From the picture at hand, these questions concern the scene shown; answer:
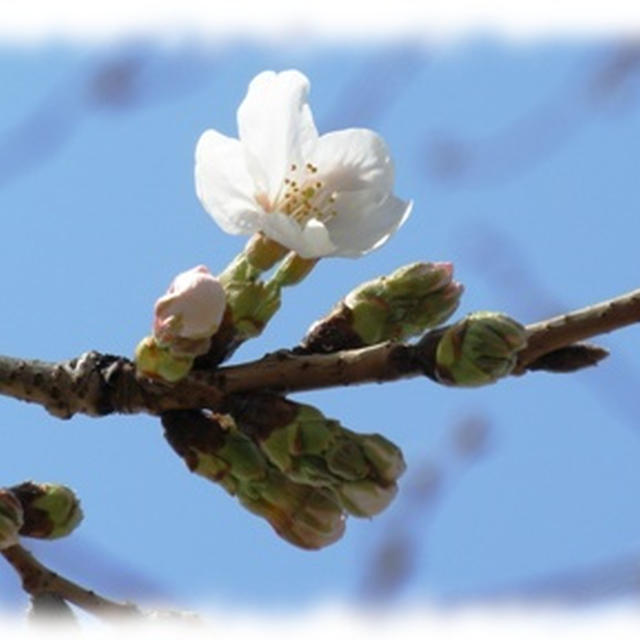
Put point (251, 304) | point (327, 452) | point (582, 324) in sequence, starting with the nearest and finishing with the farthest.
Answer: point (582, 324) < point (327, 452) < point (251, 304)

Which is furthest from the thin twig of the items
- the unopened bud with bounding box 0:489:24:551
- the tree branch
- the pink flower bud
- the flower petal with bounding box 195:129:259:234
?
the flower petal with bounding box 195:129:259:234

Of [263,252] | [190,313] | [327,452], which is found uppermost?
[263,252]

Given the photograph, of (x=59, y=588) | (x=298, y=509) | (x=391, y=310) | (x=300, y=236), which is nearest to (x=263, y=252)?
(x=300, y=236)

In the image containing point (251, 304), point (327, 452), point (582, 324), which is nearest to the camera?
point (582, 324)

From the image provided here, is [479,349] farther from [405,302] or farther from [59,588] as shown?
[59,588]

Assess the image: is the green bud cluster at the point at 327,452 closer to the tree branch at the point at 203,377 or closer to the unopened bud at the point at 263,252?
the tree branch at the point at 203,377

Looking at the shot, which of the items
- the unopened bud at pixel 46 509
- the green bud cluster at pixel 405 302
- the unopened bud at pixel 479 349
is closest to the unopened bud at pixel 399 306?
the green bud cluster at pixel 405 302

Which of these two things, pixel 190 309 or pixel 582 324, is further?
pixel 190 309

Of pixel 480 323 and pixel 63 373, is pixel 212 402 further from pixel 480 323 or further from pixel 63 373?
pixel 480 323
